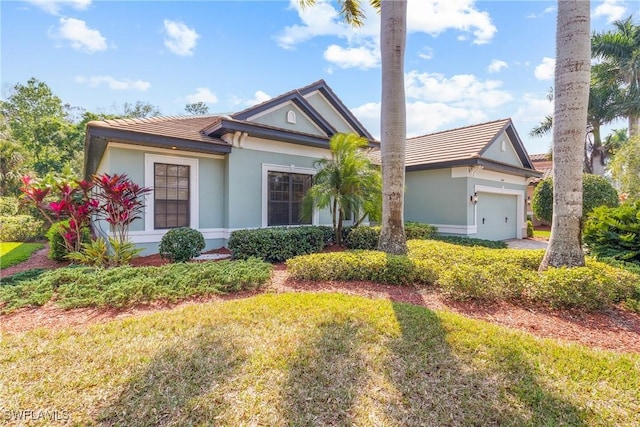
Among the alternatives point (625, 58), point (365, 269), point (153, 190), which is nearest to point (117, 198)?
point (153, 190)

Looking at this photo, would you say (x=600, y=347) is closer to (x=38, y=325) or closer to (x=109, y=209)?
(x=38, y=325)

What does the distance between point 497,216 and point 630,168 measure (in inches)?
256

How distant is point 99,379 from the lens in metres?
2.81

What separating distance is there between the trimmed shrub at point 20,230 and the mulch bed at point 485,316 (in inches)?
546

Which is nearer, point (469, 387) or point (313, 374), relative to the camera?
point (469, 387)

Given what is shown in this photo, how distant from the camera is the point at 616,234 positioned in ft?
24.3

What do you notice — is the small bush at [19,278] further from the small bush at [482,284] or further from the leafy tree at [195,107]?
the leafy tree at [195,107]

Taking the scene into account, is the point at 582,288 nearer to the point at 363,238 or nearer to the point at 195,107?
the point at 363,238

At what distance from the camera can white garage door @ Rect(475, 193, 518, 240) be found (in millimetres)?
13580

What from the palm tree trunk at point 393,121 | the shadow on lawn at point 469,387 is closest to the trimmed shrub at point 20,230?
the palm tree trunk at point 393,121

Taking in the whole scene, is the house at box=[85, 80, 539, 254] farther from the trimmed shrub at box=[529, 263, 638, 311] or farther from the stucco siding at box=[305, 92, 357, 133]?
the trimmed shrub at box=[529, 263, 638, 311]

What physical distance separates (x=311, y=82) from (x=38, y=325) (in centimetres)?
1130

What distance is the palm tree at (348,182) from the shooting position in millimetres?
9289

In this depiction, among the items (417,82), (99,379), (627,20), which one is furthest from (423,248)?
(627,20)
